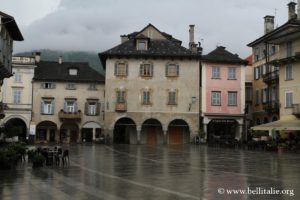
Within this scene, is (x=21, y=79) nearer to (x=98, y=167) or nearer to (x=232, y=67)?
(x=232, y=67)

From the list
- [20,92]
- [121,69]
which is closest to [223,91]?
[121,69]

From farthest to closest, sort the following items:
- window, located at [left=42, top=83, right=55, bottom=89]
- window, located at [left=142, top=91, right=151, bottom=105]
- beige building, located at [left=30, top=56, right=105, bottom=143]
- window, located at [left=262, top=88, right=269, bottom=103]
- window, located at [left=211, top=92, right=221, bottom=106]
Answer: window, located at [left=42, top=83, right=55, bottom=89] < beige building, located at [left=30, top=56, right=105, bottom=143] < window, located at [left=211, top=92, right=221, bottom=106] < window, located at [left=262, top=88, right=269, bottom=103] < window, located at [left=142, top=91, right=151, bottom=105]

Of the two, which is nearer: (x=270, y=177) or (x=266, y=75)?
(x=270, y=177)

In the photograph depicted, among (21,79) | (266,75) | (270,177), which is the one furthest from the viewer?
(21,79)

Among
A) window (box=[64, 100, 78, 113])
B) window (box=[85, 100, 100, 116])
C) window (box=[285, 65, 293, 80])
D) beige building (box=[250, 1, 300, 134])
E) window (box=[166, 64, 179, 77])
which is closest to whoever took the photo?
beige building (box=[250, 1, 300, 134])

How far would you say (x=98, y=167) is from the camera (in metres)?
21.1

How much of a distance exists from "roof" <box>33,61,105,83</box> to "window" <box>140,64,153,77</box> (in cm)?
871

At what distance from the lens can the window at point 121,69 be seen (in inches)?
2079

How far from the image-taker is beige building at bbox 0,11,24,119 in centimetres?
3369

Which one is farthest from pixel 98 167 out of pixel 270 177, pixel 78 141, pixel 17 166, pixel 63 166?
pixel 78 141

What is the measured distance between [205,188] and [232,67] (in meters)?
41.7

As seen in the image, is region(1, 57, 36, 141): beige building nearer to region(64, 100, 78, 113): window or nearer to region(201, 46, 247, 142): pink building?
region(64, 100, 78, 113): window

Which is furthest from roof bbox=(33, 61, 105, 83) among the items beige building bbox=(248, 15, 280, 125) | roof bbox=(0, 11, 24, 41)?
beige building bbox=(248, 15, 280, 125)

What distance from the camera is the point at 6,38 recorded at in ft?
120
